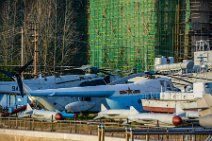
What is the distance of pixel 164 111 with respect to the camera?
36219mm

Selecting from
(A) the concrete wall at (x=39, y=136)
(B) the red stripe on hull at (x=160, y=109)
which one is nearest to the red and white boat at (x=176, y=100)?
(B) the red stripe on hull at (x=160, y=109)

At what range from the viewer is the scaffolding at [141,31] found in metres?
62.3

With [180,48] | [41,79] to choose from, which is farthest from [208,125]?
[180,48]

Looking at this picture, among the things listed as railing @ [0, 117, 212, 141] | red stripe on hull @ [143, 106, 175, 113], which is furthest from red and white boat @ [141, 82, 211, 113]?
railing @ [0, 117, 212, 141]

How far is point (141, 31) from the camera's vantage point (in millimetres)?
63906

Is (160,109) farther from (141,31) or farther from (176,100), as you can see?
(141,31)

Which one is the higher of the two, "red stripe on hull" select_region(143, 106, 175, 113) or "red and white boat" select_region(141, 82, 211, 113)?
"red and white boat" select_region(141, 82, 211, 113)

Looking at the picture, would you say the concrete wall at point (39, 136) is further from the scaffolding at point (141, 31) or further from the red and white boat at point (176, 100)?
the scaffolding at point (141, 31)

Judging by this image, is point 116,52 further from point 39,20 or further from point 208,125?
point 208,125

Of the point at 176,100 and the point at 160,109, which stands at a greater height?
the point at 176,100

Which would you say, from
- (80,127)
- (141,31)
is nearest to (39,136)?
(80,127)

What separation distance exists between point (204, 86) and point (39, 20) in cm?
3424

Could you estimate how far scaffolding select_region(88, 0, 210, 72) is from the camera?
62.3 meters

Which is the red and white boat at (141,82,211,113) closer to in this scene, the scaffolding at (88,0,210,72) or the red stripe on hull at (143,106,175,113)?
the red stripe on hull at (143,106,175,113)
